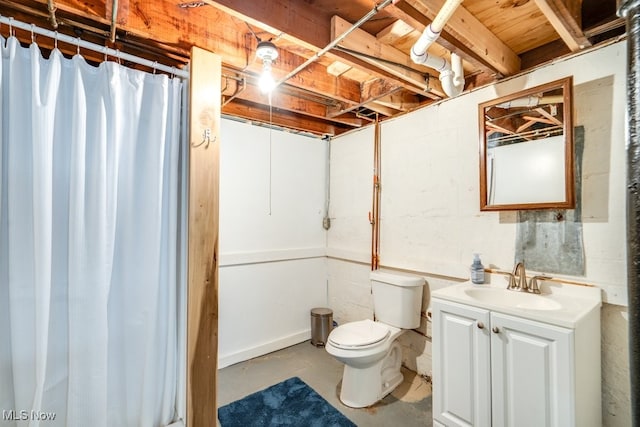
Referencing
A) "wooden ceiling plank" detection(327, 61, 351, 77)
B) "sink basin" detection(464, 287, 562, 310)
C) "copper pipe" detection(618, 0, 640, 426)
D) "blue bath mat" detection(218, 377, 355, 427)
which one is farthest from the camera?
"wooden ceiling plank" detection(327, 61, 351, 77)

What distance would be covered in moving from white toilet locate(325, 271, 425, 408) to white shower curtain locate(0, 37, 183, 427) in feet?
3.55

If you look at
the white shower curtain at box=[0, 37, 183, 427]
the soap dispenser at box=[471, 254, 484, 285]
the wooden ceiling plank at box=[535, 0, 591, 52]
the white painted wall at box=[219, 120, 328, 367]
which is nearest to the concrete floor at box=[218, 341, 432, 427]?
the white painted wall at box=[219, 120, 328, 367]

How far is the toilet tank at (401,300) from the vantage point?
2217mm

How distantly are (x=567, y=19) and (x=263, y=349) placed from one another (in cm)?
306

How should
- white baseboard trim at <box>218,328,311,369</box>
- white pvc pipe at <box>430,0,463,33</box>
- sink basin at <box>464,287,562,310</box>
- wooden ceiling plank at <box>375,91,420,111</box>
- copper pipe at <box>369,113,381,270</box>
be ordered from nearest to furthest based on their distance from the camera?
white pvc pipe at <box>430,0,463,33</box>
sink basin at <box>464,287,562,310</box>
wooden ceiling plank at <box>375,91,420,111</box>
white baseboard trim at <box>218,328,311,369</box>
copper pipe at <box>369,113,381,270</box>

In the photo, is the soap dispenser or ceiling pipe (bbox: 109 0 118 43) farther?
the soap dispenser

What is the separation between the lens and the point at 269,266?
9.21 feet

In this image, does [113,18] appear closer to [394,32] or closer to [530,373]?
[394,32]

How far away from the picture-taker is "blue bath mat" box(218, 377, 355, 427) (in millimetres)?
1827

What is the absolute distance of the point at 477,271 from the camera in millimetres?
1898

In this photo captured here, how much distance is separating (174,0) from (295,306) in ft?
8.46

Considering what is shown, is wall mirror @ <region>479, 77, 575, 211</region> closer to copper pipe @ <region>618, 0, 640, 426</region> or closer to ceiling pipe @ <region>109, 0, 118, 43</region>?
copper pipe @ <region>618, 0, 640, 426</region>

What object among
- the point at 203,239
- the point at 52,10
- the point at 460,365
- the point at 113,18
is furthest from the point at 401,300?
the point at 52,10

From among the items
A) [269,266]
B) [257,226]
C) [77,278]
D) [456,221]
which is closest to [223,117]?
[257,226]
